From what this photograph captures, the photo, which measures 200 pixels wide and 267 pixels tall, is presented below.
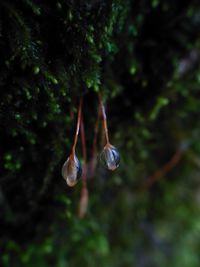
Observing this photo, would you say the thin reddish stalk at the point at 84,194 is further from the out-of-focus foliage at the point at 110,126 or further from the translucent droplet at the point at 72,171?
the translucent droplet at the point at 72,171

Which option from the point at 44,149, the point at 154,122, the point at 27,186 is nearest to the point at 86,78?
the point at 44,149

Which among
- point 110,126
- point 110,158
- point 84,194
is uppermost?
point 110,158

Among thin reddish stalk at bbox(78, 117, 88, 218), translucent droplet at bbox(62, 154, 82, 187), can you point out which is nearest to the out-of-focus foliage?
thin reddish stalk at bbox(78, 117, 88, 218)

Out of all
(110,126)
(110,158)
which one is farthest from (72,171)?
(110,126)

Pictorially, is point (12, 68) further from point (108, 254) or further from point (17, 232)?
point (108, 254)

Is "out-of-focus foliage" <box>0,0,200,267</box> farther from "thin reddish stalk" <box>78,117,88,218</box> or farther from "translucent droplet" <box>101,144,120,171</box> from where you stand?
"translucent droplet" <box>101,144,120,171</box>

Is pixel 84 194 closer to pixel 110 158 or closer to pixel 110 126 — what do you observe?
pixel 110 126

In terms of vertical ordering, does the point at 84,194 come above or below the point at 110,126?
below

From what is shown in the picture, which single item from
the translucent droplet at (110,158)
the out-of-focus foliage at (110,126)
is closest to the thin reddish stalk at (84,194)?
the out-of-focus foliage at (110,126)
